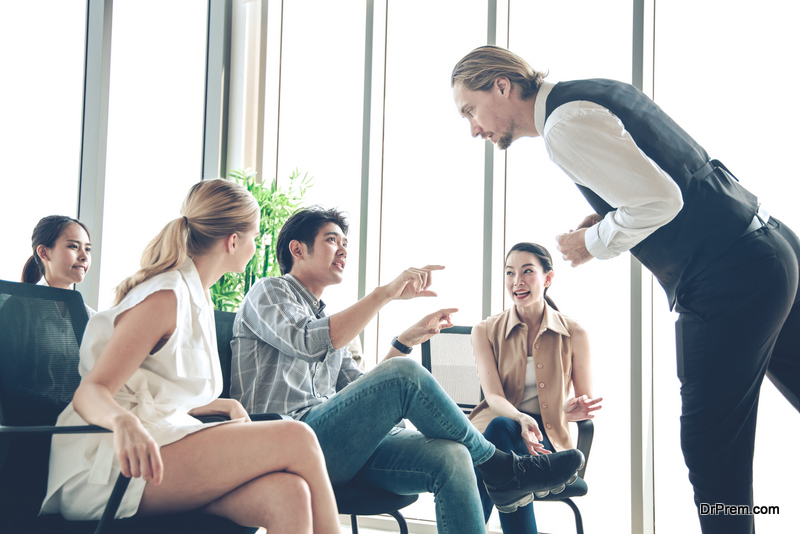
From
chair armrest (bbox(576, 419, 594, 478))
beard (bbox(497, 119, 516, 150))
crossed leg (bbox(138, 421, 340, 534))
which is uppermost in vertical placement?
beard (bbox(497, 119, 516, 150))

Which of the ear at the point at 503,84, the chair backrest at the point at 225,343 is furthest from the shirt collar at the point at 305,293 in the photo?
the ear at the point at 503,84

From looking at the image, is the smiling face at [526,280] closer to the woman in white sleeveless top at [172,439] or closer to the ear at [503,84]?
the ear at [503,84]

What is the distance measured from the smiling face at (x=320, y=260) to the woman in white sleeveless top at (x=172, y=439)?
0.65 metres

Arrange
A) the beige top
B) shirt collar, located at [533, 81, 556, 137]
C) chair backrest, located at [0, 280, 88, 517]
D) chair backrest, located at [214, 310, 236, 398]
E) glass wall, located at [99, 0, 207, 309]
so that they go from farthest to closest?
glass wall, located at [99, 0, 207, 309], the beige top, chair backrest, located at [214, 310, 236, 398], shirt collar, located at [533, 81, 556, 137], chair backrest, located at [0, 280, 88, 517]

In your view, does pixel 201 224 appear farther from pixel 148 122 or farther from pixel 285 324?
Result: pixel 148 122

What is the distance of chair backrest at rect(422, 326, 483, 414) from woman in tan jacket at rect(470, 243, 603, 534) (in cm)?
10

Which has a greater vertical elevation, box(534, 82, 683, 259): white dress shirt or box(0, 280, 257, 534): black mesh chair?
box(534, 82, 683, 259): white dress shirt

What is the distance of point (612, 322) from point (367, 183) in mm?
1649

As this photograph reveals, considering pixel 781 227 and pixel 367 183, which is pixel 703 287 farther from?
pixel 367 183

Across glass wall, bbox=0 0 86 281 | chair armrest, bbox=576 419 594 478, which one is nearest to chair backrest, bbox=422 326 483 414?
chair armrest, bbox=576 419 594 478

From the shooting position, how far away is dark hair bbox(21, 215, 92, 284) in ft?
8.10

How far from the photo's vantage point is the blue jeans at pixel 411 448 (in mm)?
1545

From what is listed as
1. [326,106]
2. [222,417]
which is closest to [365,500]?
[222,417]

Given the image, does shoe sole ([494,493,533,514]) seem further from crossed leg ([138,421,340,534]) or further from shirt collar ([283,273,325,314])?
shirt collar ([283,273,325,314])
